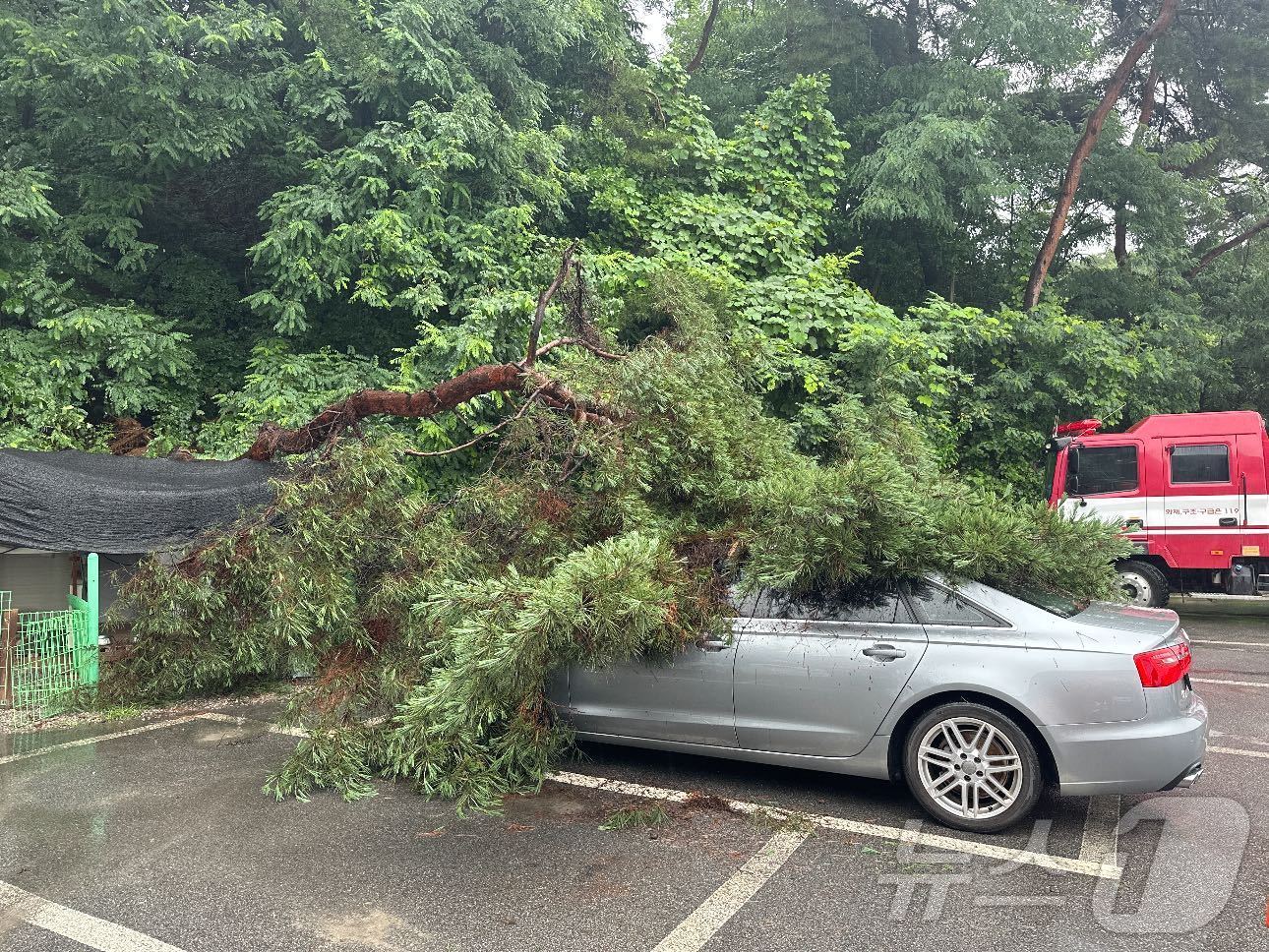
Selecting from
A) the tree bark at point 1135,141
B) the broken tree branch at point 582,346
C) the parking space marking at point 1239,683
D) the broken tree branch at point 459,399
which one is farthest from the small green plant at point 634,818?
the tree bark at point 1135,141

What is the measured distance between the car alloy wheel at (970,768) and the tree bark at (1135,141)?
1488 cm

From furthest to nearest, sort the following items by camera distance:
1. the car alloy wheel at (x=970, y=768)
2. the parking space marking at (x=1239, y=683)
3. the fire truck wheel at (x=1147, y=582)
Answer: the fire truck wheel at (x=1147, y=582) → the parking space marking at (x=1239, y=683) → the car alloy wheel at (x=970, y=768)

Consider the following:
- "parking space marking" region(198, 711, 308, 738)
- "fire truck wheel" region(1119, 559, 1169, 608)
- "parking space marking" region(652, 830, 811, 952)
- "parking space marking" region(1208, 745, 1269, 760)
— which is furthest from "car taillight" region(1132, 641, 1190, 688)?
"fire truck wheel" region(1119, 559, 1169, 608)

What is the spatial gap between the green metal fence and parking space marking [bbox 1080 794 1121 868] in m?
7.23

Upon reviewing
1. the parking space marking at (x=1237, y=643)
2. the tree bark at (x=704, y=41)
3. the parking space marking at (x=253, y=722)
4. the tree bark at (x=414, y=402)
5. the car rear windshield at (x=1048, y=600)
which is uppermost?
the tree bark at (x=704, y=41)

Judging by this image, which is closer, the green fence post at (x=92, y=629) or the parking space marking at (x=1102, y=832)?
the parking space marking at (x=1102, y=832)

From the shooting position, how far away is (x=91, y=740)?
20.6ft

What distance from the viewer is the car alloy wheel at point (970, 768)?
424 centimetres

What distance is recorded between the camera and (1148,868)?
3.87 metres

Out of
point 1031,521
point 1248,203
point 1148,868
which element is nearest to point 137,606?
point 1031,521

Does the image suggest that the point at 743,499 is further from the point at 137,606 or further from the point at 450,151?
the point at 450,151

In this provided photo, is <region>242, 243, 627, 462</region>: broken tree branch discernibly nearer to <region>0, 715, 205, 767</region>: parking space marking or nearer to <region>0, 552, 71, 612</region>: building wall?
<region>0, 715, 205, 767</region>: parking space marking

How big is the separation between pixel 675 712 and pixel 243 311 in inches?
382

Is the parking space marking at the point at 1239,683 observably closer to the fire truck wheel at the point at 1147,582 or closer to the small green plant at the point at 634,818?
the fire truck wheel at the point at 1147,582
